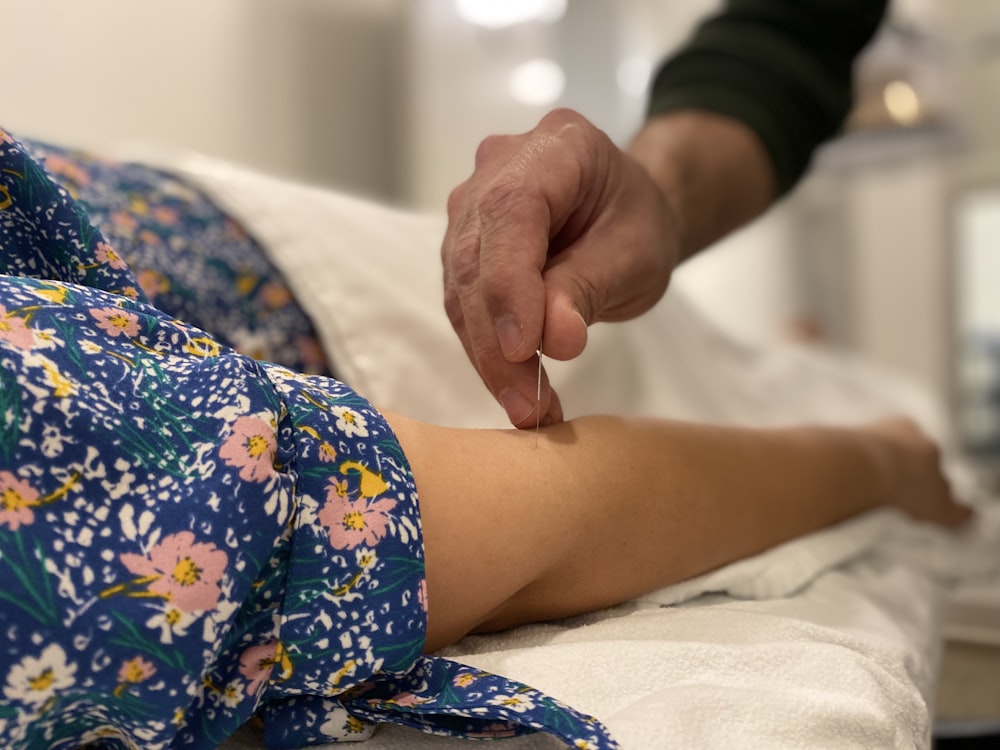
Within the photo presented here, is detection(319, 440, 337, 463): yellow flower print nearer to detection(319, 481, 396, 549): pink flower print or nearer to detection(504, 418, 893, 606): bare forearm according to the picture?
detection(319, 481, 396, 549): pink flower print

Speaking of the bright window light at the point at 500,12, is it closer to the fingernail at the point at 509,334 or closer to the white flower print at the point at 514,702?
the fingernail at the point at 509,334

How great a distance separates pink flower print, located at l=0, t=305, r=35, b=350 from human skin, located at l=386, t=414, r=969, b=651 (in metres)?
0.16

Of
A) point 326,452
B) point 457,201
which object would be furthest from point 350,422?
point 457,201

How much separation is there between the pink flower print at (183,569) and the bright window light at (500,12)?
4.97 feet

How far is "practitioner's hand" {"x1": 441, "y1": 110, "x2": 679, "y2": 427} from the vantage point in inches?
19.8

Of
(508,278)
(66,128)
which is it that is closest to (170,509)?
(508,278)

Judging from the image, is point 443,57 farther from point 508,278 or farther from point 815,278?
point 815,278

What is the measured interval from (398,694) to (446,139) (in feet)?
4.18

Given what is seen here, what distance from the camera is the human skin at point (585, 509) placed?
17.3 inches

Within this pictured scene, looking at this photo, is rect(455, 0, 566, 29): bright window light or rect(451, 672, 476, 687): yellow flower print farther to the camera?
rect(455, 0, 566, 29): bright window light

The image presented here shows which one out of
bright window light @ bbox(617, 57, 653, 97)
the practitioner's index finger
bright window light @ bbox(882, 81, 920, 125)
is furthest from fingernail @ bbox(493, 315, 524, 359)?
bright window light @ bbox(882, 81, 920, 125)

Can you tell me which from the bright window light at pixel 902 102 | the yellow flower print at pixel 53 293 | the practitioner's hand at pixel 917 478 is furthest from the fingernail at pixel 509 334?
the bright window light at pixel 902 102

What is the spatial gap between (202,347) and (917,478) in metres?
0.77

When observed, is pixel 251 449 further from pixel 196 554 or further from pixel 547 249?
pixel 547 249
